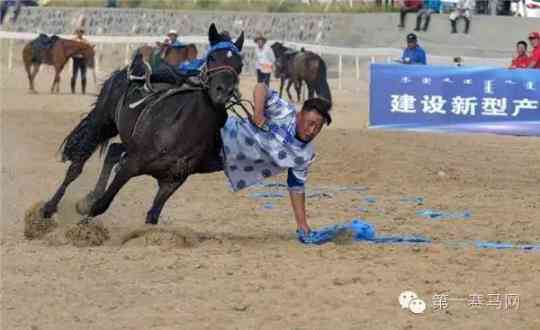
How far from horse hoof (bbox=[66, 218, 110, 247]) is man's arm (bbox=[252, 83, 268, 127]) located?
1.43 metres

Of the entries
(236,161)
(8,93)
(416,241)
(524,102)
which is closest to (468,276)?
(416,241)

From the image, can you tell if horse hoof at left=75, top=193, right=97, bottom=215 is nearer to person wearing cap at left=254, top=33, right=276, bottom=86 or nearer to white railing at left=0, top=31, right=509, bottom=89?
white railing at left=0, top=31, right=509, bottom=89

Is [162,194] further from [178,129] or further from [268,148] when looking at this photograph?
[268,148]

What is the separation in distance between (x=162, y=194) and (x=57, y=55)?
19.7 metres

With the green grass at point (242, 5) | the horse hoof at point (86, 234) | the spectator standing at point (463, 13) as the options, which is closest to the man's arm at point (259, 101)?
the horse hoof at point (86, 234)

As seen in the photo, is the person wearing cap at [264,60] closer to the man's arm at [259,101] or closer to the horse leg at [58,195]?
the horse leg at [58,195]

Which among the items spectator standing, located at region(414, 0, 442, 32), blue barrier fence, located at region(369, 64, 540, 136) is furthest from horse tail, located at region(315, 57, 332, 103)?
spectator standing, located at region(414, 0, 442, 32)

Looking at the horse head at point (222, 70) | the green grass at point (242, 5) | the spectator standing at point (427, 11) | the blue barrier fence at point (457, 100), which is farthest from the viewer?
the green grass at point (242, 5)

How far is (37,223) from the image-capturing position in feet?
31.4

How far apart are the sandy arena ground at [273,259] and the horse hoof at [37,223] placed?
0.27 feet

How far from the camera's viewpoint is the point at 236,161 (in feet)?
29.9

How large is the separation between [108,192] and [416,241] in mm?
2339

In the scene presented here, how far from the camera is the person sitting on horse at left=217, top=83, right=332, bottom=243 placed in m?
8.81

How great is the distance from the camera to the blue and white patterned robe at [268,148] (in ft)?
29.3
